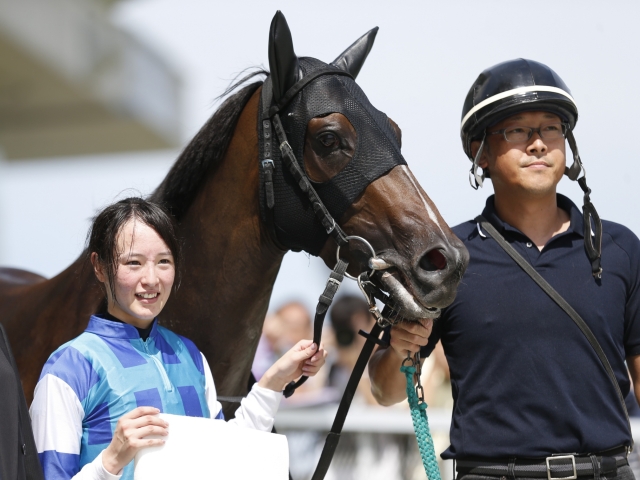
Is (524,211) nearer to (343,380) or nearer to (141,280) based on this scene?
(141,280)

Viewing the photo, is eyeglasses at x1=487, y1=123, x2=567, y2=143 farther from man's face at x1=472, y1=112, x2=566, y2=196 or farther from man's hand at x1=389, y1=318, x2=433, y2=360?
man's hand at x1=389, y1=318, x2=433, y2=360

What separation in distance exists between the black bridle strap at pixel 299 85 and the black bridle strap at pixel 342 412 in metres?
0.83

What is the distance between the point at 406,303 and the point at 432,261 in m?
0.16

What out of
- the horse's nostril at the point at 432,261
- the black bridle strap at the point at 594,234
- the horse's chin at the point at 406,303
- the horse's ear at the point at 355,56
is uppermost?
the horse's ear at the point at 355,56

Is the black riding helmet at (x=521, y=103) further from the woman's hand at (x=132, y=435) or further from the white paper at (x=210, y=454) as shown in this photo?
the woman's hand at (x=132, y=435)

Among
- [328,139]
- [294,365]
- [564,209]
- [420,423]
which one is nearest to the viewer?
[294,365]

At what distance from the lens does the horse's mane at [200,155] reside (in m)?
3.08

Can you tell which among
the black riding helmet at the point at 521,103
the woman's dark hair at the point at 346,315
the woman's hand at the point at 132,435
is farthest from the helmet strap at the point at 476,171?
the woman's dark hair at the point at 346,315

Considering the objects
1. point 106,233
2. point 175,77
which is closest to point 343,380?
point 106,233

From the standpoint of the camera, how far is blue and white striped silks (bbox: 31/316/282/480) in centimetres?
196

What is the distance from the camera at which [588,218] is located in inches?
107

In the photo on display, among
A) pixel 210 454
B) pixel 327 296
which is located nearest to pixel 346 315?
pixel 327 296

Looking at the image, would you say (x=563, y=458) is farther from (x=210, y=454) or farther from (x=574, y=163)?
(x=210, y=454)

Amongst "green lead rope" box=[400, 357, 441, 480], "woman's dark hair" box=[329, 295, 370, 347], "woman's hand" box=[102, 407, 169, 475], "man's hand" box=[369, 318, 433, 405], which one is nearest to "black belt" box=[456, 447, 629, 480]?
"green lead rope" box=[400, 357, 441, 480]
